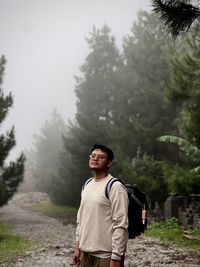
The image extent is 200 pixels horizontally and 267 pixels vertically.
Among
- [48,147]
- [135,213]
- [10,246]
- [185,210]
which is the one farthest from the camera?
[48,147]

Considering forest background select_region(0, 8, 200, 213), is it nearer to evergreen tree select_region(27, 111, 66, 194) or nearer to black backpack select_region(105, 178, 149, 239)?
black backpack select_region(105, 178, 149, 239)

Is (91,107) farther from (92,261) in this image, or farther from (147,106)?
(92,261)

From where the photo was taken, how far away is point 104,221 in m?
3.71

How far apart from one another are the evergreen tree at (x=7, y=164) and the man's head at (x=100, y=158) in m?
13.6

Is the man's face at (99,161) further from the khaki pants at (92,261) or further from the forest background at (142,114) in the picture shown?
the forest background at (142,114)

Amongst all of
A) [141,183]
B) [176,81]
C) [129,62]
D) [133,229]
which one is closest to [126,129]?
[141,183]

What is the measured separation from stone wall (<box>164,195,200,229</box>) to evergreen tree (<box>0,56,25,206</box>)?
24.6 ft

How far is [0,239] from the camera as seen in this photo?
1556 cm

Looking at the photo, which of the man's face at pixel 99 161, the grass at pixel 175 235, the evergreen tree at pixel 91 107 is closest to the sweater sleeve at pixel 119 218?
the man's face at pixel 99 161

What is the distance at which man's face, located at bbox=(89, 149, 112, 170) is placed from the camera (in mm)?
3930

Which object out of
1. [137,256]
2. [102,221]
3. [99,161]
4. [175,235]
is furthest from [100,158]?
[175,235]

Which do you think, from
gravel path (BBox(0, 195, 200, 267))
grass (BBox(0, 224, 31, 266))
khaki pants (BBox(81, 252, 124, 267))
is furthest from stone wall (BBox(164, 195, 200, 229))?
khaki pants (BBox(81, 252, 124, 267))

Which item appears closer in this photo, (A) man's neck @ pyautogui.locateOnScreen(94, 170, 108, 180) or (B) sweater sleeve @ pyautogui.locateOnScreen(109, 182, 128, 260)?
(B) sweater sleeve @ pyautogui.locateOnScreen(109, 182, 128, 260)

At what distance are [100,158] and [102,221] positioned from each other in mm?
654
